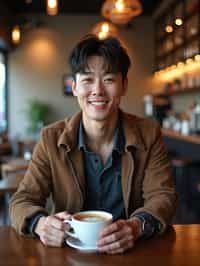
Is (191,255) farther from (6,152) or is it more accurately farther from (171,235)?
(6,152)

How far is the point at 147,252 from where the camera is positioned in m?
1.04

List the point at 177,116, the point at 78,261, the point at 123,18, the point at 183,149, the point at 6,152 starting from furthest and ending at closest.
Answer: the point at 177,116
the point at 6,152
the point at 183,149
the point at 123,18
the point at 78,261

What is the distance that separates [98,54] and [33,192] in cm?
55

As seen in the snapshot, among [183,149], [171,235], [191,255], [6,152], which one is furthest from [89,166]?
[6,152]

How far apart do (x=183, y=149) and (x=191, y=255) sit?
15.1ft

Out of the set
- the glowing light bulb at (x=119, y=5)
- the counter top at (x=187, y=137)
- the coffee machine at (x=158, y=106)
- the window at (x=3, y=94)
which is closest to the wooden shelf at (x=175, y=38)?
the coffee machine at (x=158, y=106)

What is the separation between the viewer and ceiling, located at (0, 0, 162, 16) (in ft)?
24.8

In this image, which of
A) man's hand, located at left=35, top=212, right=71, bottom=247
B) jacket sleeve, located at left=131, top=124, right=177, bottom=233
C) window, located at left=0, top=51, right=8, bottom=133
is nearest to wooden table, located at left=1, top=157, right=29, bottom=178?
jacket sleeve, located at left=131, top=124, right=177, bottom=233

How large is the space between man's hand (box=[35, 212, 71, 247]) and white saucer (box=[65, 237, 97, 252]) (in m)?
0.03

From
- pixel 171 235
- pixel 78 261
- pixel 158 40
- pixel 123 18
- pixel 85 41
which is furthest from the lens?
pixel 158 40

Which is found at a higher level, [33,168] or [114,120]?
[114,120]

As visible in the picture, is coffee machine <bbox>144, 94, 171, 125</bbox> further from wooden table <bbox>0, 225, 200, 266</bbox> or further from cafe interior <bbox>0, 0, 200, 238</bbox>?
wooden table <bbox>0, 225, 200, 266</bbox>

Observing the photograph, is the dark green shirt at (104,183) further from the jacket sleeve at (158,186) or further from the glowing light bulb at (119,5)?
the glowing light bulb at (119,5)

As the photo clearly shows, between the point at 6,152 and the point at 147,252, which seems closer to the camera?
the point at 147,252
